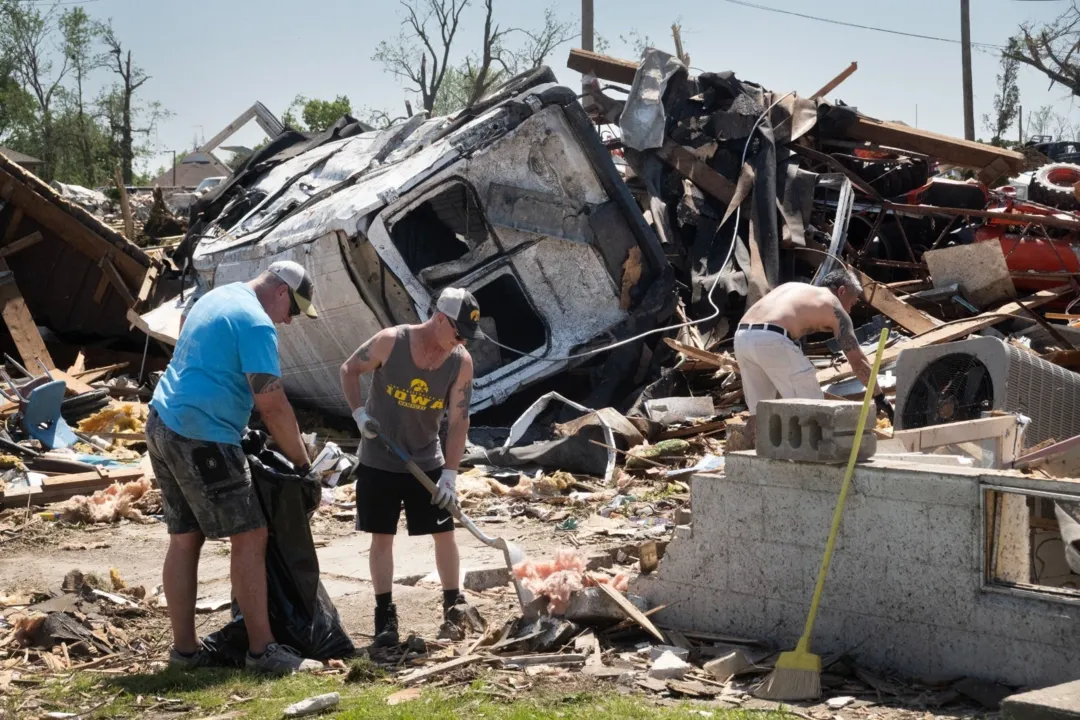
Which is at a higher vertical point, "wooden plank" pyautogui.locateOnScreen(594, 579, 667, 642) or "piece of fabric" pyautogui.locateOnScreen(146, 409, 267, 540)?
"piece of fabric" pyautogui.locateOnScreen(146, 409, 267, 540)

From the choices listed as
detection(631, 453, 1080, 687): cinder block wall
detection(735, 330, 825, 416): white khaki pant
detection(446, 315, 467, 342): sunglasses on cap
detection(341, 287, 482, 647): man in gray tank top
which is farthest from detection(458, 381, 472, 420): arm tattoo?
detection(735, 330, 825, 416): white khaki pant

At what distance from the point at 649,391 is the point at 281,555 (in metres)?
5.93

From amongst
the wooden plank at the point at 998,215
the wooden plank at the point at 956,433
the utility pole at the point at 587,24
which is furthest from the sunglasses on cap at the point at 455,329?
the utility pole at the point at 587,24

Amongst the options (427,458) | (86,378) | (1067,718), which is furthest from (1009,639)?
(86,378)

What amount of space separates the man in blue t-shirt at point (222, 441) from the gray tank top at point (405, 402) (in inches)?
18.7

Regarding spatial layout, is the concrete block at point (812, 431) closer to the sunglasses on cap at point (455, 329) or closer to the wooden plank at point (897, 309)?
the sunglasses on cap at point (455, 329)

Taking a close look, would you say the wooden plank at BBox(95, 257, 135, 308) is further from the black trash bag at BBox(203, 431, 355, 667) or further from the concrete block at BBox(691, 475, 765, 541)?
the concrete block at BBox(691, 475, 765, 541)

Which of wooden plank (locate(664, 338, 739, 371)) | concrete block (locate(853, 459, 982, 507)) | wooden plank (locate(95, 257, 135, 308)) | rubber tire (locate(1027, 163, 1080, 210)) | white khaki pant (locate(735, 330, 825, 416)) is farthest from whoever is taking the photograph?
wooden plank (locate(95, 257, 135, 308))

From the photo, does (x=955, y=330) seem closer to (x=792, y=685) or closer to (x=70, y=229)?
(x=792, y=685)

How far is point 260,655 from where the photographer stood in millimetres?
4770

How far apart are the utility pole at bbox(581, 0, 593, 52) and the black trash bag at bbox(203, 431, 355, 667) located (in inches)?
681

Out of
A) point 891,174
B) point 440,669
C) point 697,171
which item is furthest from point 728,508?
point 891,174

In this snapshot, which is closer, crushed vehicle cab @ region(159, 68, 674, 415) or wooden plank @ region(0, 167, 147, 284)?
crushed vehicle cab @ region(159, 68, 674, 415)

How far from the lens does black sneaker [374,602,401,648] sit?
200 inches
